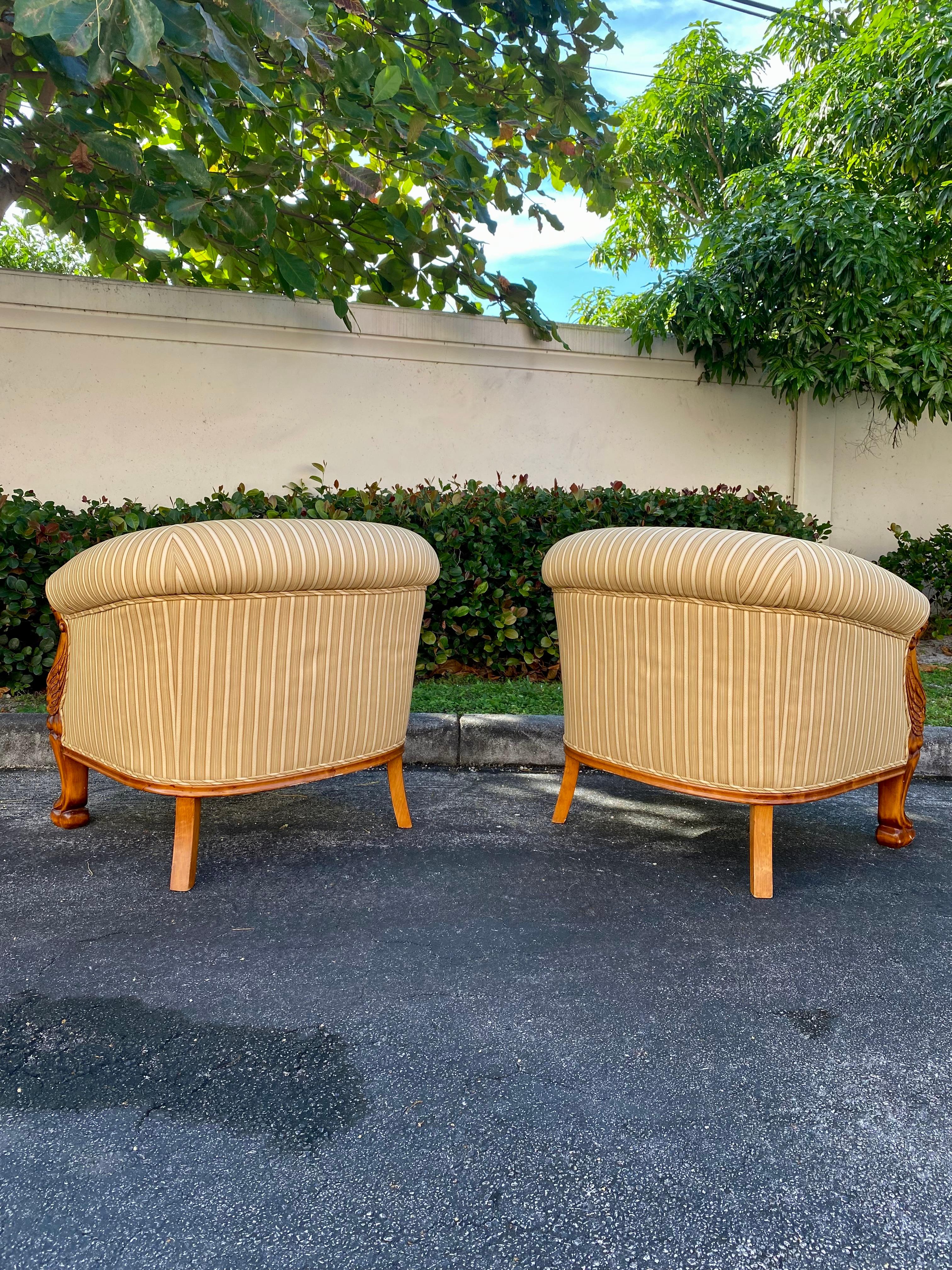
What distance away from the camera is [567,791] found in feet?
9.77

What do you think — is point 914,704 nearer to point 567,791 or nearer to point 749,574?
point 749,574

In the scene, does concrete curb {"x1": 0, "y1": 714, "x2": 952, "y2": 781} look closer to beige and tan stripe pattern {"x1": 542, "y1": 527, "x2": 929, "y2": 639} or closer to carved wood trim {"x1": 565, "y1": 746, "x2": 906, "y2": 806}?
carved wood trim {"x1": 565, "y1": 746, "x2": 906, "y2": 806}

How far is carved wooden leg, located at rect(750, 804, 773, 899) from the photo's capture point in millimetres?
2377

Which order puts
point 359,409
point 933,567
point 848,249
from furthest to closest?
point 933,567
point 359,409
point 848,249

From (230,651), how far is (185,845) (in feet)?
1.94

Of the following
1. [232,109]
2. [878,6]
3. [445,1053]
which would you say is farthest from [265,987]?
[878,6]

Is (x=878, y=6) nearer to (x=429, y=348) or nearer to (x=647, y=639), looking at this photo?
(x=429, y=348)

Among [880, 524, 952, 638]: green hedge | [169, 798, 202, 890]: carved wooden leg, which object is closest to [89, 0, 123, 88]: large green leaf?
[169, 798, 202, 890]: carved wooden leg

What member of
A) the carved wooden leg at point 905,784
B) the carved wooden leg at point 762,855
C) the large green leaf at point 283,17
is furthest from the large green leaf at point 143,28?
the carved wooden leg at point 905,784

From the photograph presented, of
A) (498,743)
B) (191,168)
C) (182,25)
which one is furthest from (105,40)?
(498,743)

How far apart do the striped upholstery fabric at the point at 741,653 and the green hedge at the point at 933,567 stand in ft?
14.7

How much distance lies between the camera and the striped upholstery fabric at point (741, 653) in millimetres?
2277

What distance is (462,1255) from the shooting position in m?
1.15

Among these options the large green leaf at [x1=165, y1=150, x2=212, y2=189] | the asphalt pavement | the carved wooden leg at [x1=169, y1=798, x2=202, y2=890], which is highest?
the large green leaf at [x1=165, y1=150, x2=212, y2=189]
